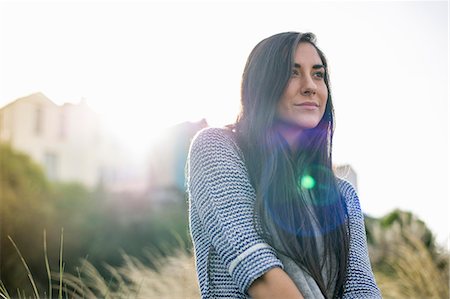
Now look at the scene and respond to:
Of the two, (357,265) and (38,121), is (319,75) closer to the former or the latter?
(357,265)

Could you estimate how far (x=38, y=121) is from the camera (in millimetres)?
23047

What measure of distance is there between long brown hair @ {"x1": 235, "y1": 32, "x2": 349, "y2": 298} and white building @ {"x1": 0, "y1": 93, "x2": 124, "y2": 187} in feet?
65.6

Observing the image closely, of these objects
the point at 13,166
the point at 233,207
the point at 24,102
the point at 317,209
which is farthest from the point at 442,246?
the point at 24,102

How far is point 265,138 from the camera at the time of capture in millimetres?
2262

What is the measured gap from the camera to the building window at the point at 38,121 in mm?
22781

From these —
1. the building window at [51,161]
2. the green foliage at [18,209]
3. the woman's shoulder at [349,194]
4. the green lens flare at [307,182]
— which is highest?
the green lens flare at [307,182]

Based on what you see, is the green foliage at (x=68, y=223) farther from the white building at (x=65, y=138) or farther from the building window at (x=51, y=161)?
the building window at (x=51, y=161)

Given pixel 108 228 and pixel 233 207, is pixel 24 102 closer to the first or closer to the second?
pixel 108 228

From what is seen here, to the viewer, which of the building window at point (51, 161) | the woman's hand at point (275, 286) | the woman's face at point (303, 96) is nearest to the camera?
the woman's hand at point (275, 286)

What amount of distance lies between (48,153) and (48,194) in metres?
11.6

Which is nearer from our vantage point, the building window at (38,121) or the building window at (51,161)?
the building window at (38,121)

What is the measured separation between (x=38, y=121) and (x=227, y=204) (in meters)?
22.1

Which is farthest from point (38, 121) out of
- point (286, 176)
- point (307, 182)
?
point (286, 176)

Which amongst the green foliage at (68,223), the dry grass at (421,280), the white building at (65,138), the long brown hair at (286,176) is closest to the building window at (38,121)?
the white building at (65,138)
